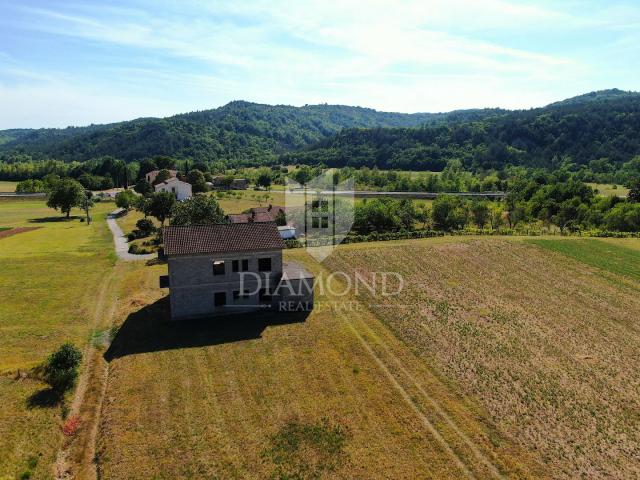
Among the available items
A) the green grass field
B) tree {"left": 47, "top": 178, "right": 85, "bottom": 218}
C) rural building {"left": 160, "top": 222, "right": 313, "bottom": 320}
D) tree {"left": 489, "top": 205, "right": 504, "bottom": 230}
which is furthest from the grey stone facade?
tree {"left": 47, "top": 178, "right": 85, "bottom": 218}

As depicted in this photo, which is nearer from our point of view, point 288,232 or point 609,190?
point 288,232

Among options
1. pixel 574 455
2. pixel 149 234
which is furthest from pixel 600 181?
pixel 574 455

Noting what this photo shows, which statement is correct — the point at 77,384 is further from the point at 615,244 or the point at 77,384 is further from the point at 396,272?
the point at 615,244

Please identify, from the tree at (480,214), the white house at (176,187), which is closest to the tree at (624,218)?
the tree at (480,214)

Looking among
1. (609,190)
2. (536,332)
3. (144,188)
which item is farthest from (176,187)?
(609,190)

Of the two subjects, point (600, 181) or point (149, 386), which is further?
point (600, 181)

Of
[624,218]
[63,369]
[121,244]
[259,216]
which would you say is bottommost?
[63,369]

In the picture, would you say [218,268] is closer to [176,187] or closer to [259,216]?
[259,216]
